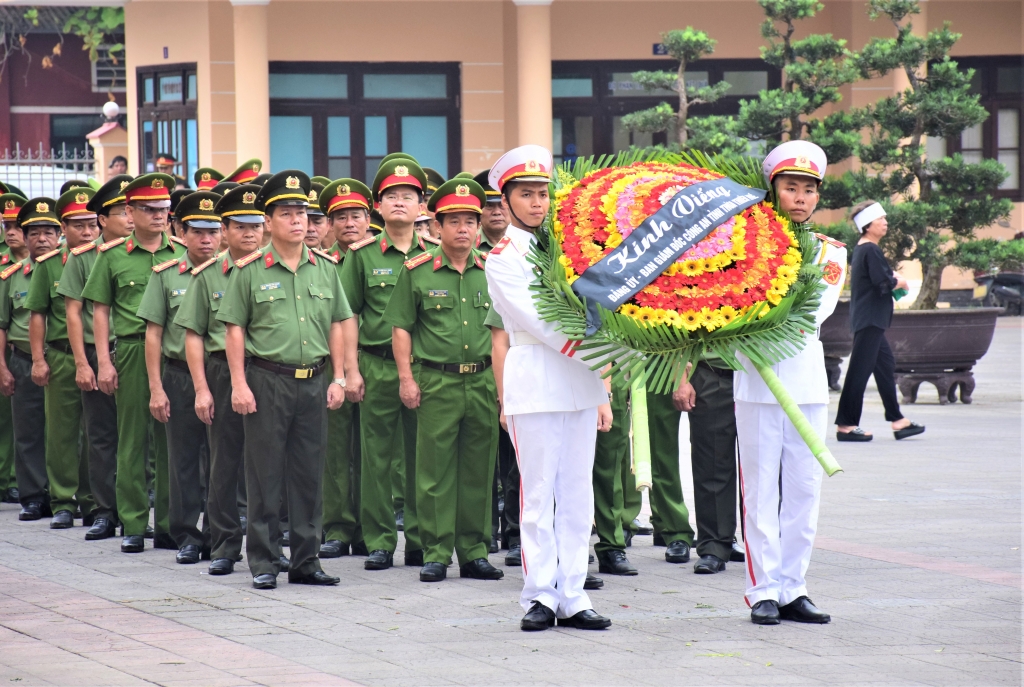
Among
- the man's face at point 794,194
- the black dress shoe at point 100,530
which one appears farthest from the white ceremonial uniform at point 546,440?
the black dress shoe at point 100,530

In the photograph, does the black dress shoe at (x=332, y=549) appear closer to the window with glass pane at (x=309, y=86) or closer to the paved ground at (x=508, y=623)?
the paved ground at (x=508, y=623)

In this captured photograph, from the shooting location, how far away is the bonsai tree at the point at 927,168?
16016 mm

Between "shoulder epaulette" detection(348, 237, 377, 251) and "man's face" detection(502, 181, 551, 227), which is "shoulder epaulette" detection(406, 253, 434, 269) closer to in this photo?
"shoulder epaulette" detection(348, 237, 377, 251)

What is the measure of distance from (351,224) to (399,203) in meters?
0.78

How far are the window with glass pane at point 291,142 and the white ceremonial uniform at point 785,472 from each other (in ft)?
57.6

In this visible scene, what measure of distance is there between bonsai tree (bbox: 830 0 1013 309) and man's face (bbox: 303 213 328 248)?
879cm

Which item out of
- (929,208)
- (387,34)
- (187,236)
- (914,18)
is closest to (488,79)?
(387,34)

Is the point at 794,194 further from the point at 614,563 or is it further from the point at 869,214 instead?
the point at 869,214

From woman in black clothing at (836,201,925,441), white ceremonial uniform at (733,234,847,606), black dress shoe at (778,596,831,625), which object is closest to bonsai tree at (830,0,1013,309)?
woman in black clothing at (836,201,925,441)

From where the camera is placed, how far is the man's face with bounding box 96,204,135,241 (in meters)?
9.27

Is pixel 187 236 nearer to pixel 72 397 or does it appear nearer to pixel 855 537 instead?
pixel 72 397

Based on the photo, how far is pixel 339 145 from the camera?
23500mm

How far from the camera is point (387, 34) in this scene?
914 inches

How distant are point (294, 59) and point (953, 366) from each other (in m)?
12.0
